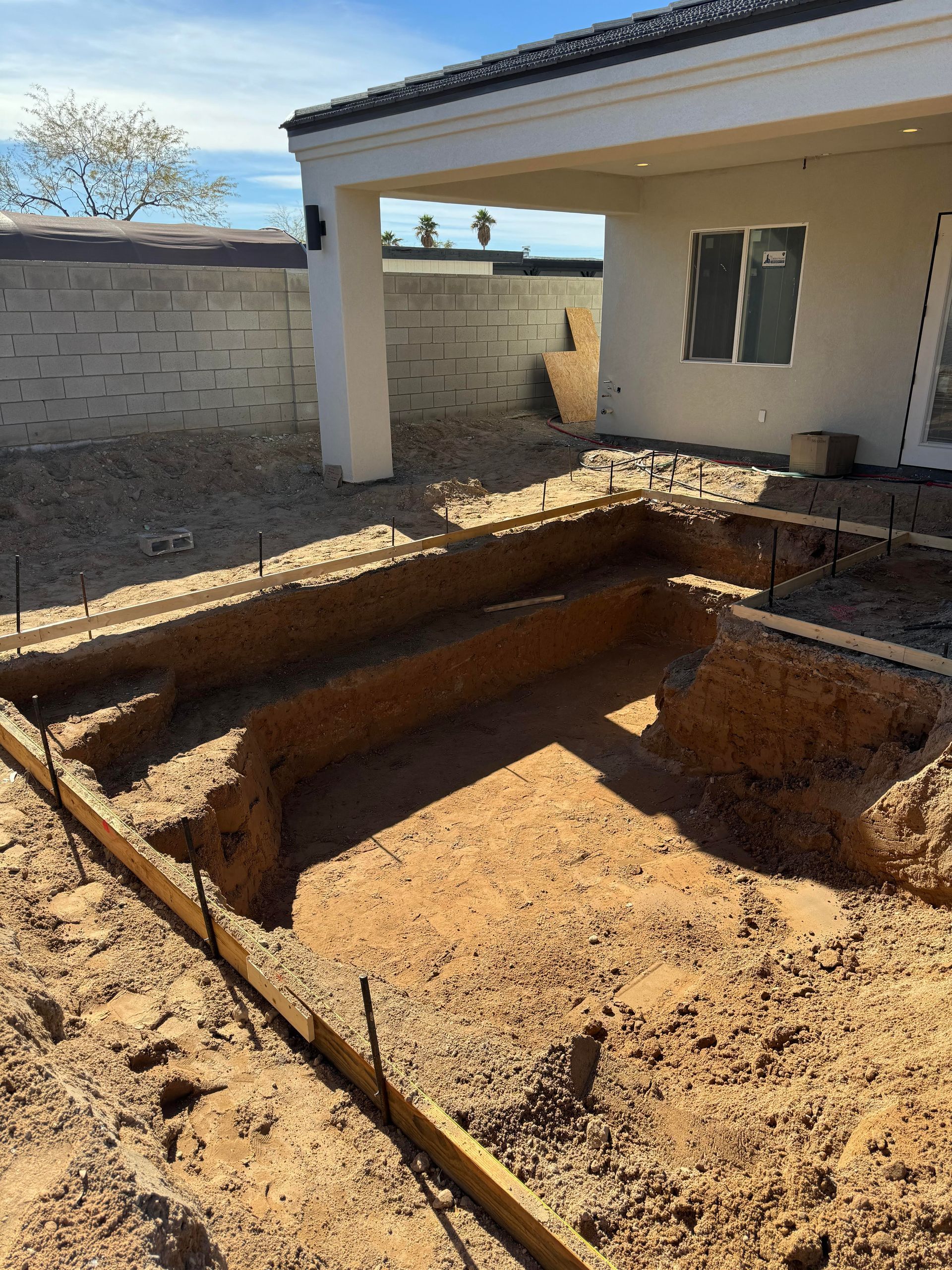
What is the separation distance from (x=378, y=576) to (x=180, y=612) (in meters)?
1.83

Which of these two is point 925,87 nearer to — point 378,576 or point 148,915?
point 378,576

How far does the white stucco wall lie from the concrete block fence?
8.40 ft

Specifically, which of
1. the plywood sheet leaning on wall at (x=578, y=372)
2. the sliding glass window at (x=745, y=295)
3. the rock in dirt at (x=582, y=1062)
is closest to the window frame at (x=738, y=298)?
the sliding glass window at (x=745, y=295)

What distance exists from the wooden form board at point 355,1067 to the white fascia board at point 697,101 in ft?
21.8

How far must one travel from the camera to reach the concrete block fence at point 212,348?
10016mm

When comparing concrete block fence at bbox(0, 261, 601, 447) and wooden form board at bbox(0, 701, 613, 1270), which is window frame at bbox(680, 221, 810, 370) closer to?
concrete block fence at bbox(0, 261, 601, 447)

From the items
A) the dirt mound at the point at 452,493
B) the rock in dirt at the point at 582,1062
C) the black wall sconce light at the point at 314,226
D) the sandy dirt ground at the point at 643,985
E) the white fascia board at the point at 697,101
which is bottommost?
the sandy dirt ground at the point at 643,985

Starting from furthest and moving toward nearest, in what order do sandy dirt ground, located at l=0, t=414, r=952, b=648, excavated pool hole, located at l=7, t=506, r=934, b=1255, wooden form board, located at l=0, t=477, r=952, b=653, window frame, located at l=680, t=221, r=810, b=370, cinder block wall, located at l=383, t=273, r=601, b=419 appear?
1. cinder block wall, located at l=383, t=273, r=601, b=419
2. window frame, located at l=680, t=221, r=810, b=370
3. sandy dirt ground, located at l=0, t=414, r=952, b=648
4. wooden form board, located at l=0, t=477, r=952, b=653
5. excavated pool hole, located at l=7, t=506, r=934, b=1255

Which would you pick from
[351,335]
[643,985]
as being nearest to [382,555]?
[351,335]

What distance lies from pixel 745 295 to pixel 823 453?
2783mm

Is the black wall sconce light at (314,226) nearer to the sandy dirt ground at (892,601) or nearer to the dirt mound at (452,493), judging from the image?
the dirt mound at (452,493)

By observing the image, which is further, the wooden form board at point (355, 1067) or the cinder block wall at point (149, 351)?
the cinder block wall at point (149, 351)

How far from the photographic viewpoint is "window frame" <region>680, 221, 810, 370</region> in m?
10.7

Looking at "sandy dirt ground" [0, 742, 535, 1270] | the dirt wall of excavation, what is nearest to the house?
the dirt wall of excavation
